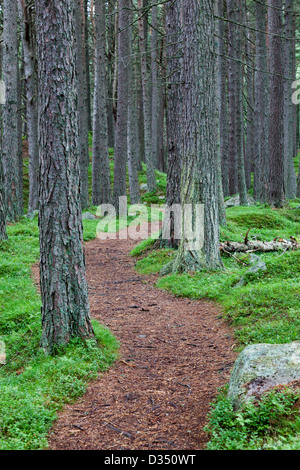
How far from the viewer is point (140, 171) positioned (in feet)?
105

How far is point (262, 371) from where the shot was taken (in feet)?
11.9

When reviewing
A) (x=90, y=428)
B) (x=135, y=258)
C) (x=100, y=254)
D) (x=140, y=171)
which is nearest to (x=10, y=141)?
(x=100, y=254)

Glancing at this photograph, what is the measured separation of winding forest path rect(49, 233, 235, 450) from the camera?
3.54 meters

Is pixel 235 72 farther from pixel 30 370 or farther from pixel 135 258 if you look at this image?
pixel 30 370

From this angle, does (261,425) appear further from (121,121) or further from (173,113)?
(121,121)

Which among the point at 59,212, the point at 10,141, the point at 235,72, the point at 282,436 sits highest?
the point at 235,72

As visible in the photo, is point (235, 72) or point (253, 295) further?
point (235, 72)

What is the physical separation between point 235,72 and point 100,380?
18.1 metres

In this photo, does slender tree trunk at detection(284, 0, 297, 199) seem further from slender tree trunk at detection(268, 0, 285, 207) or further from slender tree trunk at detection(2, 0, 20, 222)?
slender tree trunk at detection(2, 0, 20, 222)

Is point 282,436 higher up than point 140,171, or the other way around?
point 140,171

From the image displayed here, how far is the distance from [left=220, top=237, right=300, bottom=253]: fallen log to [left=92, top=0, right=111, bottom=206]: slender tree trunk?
1022cm

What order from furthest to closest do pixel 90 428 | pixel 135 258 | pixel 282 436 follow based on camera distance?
pixel 135 258 < pixel 90 428 < pixel 282 436

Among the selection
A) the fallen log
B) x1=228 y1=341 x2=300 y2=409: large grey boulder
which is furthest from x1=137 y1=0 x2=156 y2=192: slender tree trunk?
x1=228 y1=341 x2=300 y2=409: large grey boulder
